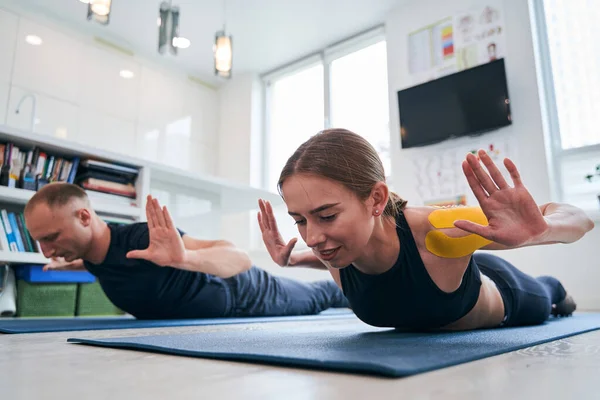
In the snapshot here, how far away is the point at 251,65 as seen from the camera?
544cm

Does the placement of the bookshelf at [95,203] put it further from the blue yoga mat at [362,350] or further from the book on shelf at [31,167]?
the blue yoga mat at [362,350]

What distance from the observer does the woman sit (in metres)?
0.94

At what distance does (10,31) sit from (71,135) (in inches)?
39.3

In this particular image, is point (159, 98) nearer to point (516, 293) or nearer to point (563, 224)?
point (516, 293)

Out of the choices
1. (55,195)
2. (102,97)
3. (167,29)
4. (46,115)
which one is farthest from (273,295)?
(102,97)

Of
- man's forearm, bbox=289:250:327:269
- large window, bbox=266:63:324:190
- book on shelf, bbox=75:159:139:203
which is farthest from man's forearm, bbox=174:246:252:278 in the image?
large window, bbox=266:63:324:190

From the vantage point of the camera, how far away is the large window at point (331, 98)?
4656 mm

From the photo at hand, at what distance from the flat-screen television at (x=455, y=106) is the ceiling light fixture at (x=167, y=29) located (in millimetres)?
2149

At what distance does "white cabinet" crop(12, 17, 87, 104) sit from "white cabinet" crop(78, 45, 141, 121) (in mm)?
83

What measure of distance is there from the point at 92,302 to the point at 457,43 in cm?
345

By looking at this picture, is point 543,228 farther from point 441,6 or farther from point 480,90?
point 441,6

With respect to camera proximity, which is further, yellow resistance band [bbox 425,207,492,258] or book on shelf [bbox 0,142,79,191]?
book on shelf [bbox 0,142,79,191]

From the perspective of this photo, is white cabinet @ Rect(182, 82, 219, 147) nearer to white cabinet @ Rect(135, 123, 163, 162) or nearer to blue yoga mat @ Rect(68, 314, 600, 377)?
white cabinet @ Rect(135, 123, 163, 162)

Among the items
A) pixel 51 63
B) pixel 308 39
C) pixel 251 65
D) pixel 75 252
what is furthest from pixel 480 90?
pixel 51 63
